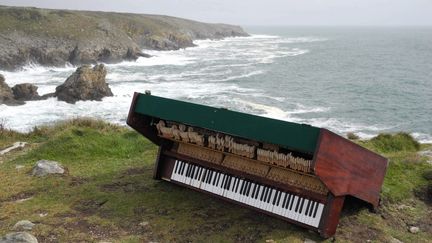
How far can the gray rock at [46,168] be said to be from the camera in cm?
1090

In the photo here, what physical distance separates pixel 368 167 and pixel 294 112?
33693 mm

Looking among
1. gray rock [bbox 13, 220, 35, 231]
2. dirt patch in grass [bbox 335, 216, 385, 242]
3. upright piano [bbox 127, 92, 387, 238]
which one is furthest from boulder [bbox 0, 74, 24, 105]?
dirt patch in grass [bbox 335, 216, 385, 242]

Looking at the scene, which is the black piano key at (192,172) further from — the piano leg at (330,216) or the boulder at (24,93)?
the boulder at (24,93)

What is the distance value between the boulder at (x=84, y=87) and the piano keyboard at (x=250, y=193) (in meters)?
34.7

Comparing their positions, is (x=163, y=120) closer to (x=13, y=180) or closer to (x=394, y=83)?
(x=13, y=180)

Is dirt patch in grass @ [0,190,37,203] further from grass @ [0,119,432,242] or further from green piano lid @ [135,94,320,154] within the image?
green piano lid @ [135,94,320,154]

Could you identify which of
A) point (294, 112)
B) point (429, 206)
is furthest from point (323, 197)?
point (294, 112)

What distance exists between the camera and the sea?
3762 centimetres

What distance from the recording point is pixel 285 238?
7.37m

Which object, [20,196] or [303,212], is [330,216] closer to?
[303,212]

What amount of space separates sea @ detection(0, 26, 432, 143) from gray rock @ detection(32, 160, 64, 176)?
→ 70.0ft

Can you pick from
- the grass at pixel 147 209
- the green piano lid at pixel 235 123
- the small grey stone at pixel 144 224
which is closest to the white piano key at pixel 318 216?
the grass at pixel 147 209

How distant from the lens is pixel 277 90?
Answer: 5388 cm

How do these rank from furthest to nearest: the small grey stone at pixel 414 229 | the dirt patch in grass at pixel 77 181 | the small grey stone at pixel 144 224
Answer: the dirt patch in grass at pixel 77 181
the small grey stone at pixel 414 229
the small grey stone at pixel 144 224
